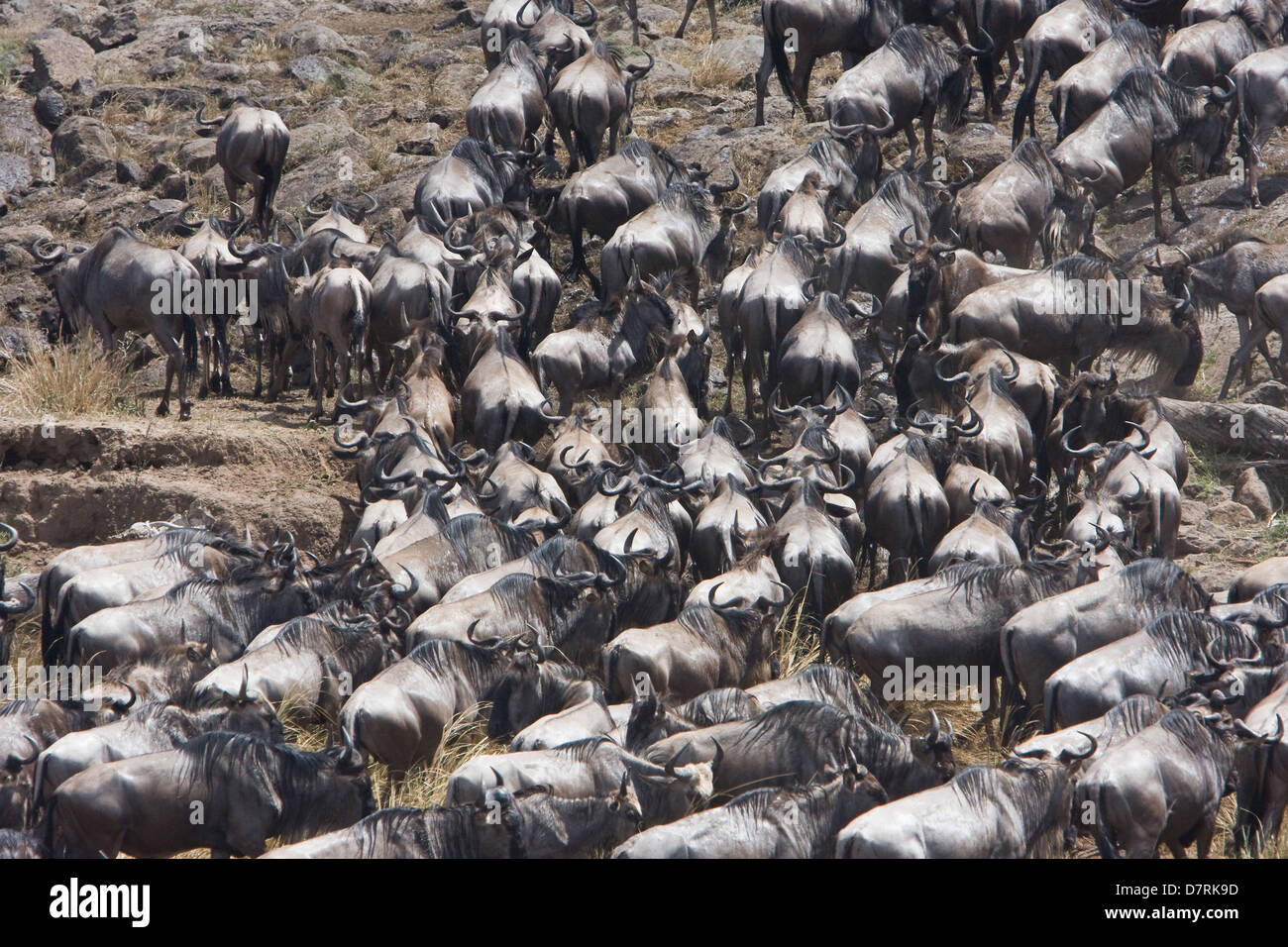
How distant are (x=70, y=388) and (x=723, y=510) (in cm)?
561

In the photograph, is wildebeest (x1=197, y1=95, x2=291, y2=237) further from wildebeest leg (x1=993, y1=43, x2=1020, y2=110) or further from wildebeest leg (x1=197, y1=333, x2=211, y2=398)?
wildebeest leg (x1=993, y1=43, x2=1020, y2=110)

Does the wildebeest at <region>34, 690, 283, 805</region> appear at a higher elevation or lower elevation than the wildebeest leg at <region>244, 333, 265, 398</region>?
lower

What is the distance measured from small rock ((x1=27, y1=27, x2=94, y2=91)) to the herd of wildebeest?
5498 mm

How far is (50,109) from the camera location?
1912cm

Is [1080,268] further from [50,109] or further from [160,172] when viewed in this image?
[50,109]

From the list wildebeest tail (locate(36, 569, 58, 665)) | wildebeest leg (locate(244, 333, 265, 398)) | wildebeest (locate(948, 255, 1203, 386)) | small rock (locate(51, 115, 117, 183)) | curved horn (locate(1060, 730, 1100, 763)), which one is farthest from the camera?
small rock (locate(51, 115, 117, 183))

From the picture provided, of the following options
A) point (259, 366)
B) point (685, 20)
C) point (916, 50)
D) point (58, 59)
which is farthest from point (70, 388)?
point (685, 20)

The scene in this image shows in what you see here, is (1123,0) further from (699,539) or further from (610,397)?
(699,539)

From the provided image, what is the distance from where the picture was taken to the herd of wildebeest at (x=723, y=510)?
7219 millimetres

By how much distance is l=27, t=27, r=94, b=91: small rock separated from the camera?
65.1ft

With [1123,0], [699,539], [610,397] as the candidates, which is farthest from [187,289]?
[1123,0]

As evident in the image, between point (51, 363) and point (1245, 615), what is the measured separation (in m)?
9.72

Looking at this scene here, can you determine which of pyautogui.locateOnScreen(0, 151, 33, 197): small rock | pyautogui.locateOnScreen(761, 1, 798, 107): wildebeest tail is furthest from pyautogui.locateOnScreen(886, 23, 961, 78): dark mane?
pyautogui.locateOnScreen(0, 151, 33, 197): small rock

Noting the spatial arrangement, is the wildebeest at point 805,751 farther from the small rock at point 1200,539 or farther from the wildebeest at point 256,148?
the wildebeest at point 256,148
